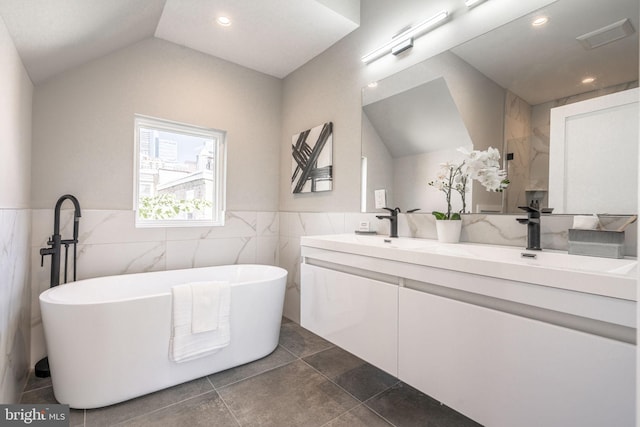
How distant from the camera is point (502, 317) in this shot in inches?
38.9

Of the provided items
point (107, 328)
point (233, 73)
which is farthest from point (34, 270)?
point (233, 73)

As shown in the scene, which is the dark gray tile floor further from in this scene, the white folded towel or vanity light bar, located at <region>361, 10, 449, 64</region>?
vanity light bar, located at <region>361, 10, 449, 64</region>

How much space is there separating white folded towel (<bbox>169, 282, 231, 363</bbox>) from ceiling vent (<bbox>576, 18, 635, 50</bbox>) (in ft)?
7.67

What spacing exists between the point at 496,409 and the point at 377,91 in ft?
6.69

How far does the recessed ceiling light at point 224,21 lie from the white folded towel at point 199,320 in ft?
6.43

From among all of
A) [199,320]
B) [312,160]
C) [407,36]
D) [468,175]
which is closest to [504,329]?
[468,175]

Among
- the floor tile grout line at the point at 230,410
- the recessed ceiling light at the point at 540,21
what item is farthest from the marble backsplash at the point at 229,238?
the floor tile grout line at the point at 230,410

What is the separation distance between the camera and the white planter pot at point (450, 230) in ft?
5.70

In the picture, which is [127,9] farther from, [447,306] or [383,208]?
[447,306]

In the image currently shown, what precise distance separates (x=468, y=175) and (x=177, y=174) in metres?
2.45

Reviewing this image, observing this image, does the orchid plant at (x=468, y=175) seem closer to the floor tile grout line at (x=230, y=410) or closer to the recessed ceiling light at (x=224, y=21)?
the floor tile grout line at (x=230, y=410)

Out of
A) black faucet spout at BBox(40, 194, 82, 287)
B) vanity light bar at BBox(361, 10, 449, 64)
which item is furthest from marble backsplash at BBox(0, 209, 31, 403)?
vanity light bar at BBox(361, 10, 449, 64)

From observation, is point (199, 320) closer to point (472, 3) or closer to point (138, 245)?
point (138, 245)

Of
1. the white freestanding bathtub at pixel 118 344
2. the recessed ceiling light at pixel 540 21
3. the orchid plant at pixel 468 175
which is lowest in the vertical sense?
the white freestanding bathtub at pixel 118 344
